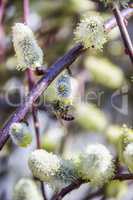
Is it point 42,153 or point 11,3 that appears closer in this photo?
point 42,153

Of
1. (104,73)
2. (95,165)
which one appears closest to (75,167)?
(95,165)

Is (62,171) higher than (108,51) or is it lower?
lower

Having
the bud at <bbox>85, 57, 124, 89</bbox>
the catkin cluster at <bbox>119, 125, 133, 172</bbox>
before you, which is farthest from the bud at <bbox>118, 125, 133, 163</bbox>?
the bud at <bbox>85, 57, 124, 89</bbox>

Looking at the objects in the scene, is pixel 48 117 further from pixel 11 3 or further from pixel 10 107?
pixel 11 3

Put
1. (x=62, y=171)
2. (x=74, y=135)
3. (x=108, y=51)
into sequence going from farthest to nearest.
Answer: (x=108, y=51), (x=74, y=135), (x=62, y=171)

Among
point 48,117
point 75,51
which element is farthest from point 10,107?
point 75,51

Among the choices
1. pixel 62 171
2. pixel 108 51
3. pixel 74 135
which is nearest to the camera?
pixel 62 171
